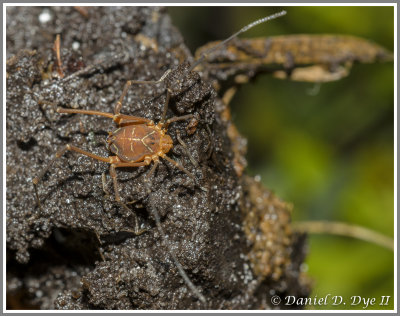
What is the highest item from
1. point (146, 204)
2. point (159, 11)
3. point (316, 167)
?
point (159, 11)

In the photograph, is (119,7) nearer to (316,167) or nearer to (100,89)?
(100,89)

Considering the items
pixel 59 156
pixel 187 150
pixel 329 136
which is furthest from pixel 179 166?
pixel 329 136

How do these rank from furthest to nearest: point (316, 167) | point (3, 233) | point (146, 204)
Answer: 1. point (316, 167)
2. point (3, 233)
3. point (146, 204)

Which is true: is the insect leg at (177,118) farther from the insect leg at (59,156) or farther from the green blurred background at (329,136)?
the green blurred background at (329,136)

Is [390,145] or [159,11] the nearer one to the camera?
[159,11]

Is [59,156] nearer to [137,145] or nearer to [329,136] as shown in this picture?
[137,145]

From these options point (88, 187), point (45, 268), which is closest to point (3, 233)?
point (45, 268)

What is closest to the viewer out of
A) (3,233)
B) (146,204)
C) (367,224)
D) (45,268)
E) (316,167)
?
(146,204)
